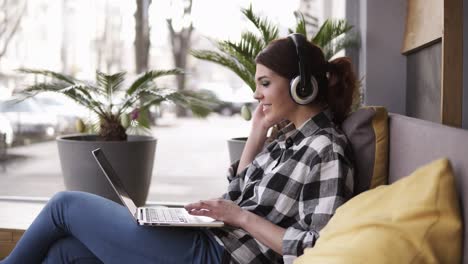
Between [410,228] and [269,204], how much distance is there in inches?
25.8

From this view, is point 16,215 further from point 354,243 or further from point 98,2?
point 354,243

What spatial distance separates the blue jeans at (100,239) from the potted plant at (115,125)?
4.99 ft

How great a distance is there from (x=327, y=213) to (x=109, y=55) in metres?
2.97

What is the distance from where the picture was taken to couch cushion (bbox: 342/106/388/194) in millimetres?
1724

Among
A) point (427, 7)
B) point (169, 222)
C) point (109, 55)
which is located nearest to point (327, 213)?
point (169, 222)

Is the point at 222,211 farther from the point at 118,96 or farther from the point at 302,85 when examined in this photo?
the point at 118,96

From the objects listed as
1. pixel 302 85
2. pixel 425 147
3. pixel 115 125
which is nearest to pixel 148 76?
pixel 115 125

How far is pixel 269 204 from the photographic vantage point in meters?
1.70

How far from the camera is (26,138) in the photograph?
4320mm

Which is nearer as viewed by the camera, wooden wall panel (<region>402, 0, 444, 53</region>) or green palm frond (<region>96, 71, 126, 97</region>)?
wooden wall panel (<region>402, 0, 444, 53</region>)

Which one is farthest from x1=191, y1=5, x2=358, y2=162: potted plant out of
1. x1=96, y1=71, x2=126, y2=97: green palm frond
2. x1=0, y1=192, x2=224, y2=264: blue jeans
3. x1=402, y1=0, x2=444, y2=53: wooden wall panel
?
x1=0, y1=192, x2=224, y2=264: blue jeans

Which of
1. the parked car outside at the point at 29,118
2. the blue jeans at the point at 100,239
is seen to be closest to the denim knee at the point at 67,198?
the blue jeans at the point at 100,239

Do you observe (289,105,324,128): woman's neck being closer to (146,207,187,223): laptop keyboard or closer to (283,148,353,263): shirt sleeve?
(283,148,353,263): shirt sleeve

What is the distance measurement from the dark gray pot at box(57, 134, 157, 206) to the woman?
1.50m
